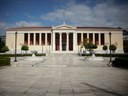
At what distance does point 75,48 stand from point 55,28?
11.6m

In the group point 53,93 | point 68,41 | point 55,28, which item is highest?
point 55,28

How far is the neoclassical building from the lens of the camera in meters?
80.2

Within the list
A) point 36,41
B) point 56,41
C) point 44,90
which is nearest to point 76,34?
point 56,41

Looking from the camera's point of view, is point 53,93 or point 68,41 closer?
point 53,93

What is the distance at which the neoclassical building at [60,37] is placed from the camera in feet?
263

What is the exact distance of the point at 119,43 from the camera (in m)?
81.8

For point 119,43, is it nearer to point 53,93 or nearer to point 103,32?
point 103,32

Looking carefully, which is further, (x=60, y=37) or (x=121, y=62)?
(x=60, y=37)

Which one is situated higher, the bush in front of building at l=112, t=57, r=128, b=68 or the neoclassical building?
the neoclassical building

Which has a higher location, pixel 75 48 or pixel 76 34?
pixel 76 34

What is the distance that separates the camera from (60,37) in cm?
8106

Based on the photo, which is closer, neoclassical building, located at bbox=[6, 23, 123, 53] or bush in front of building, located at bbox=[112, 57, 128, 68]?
bush in front of building, located at bbox=[112, 57, 128, 68]

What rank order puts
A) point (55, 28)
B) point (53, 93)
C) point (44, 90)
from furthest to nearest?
point (55, 28) → point (44, 90) → point (53, 93)

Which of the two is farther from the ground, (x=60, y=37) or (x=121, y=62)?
(x=60, y=37)
